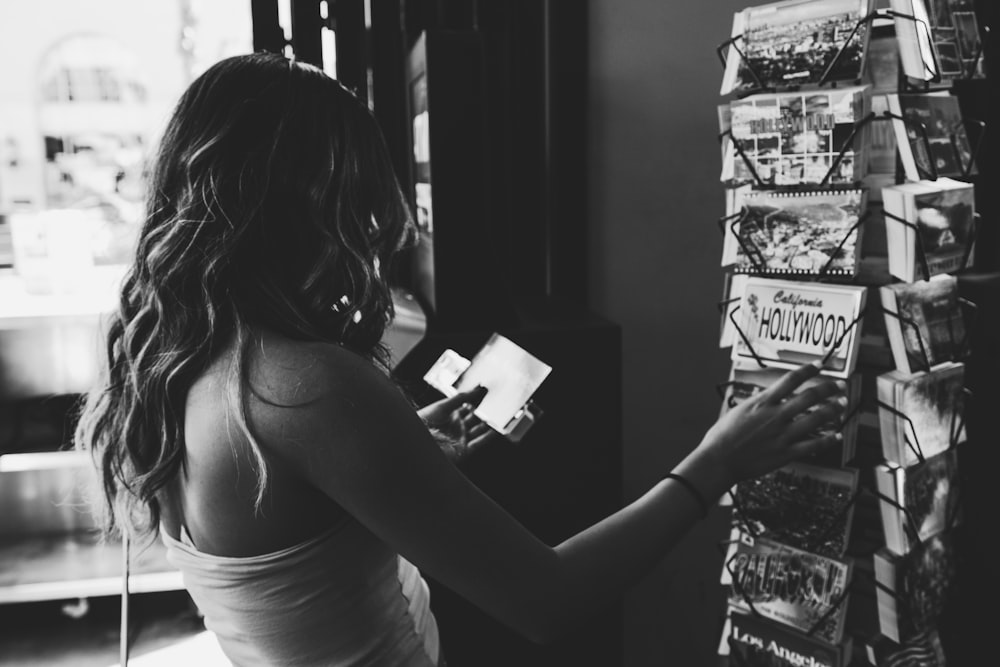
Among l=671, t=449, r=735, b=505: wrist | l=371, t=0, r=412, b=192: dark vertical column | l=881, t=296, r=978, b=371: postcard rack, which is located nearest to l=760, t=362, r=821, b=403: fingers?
l=671, t=449, r=735, b=505: wrist

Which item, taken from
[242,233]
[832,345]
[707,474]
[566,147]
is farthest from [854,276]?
[566,147]

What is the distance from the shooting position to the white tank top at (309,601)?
36.1 inches

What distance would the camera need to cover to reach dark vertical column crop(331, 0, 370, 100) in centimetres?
219

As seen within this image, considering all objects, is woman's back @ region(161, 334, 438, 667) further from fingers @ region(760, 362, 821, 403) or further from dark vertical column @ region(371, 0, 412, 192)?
dark vertical column @ region(371, 0, 412, 192)

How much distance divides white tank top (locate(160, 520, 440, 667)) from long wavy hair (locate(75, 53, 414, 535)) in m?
0.10

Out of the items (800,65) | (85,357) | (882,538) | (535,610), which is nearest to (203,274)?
(535,610)

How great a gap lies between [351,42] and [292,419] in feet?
5.27

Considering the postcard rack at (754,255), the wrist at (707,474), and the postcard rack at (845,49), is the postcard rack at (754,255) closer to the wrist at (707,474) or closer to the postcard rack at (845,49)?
the postcard rack at (845,49)

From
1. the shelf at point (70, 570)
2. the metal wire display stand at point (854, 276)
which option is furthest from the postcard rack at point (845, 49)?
the shelf at point (70, 570)

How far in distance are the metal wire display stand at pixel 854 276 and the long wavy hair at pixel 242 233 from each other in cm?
66

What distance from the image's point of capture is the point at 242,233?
89cm

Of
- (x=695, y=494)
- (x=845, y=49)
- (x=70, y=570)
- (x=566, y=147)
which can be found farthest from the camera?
(x=70, y=570)

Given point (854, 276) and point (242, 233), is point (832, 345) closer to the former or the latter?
point (854, 276)

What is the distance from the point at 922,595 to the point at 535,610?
771 millimetres
